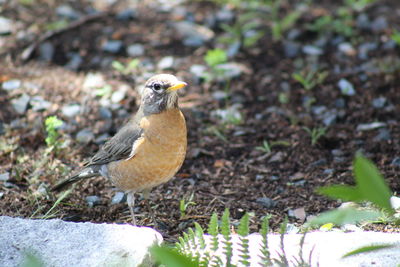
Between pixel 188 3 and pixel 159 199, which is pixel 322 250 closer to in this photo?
pixel 159 199

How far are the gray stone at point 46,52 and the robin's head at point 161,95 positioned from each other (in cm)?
293

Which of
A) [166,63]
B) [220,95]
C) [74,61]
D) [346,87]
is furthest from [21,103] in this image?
[346,87]

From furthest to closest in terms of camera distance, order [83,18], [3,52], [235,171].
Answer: [83,18] < [3,52] < [235,171]

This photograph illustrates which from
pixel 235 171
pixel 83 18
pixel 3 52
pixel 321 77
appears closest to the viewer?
pixel 235 171

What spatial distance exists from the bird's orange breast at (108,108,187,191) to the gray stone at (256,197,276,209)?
762mm

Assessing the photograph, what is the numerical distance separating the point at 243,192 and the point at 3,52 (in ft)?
13.1

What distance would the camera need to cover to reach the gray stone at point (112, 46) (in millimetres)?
7555

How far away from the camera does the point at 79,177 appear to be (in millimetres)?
4934

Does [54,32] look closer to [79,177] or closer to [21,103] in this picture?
[21,103]

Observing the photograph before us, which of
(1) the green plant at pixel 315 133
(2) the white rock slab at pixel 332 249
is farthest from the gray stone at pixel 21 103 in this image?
(2) the white rock slab at pixel 332 249

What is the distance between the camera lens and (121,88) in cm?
670

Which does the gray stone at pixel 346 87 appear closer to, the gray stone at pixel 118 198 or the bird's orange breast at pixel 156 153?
the bird's orange breast at pixel 156 153

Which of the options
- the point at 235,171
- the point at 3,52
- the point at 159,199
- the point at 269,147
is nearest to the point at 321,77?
the point at 269,147

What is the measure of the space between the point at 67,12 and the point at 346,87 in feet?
13.5
